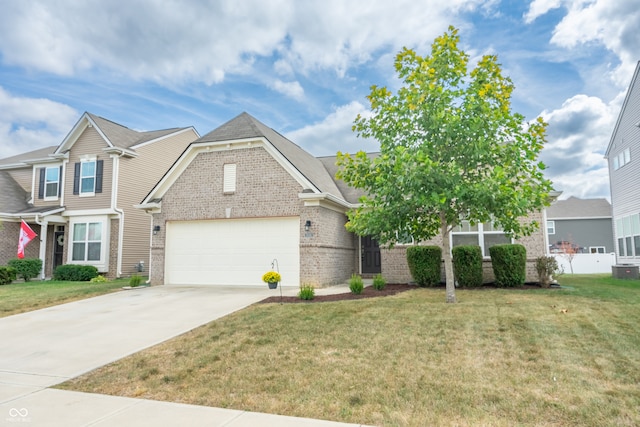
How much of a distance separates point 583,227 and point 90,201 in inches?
1430

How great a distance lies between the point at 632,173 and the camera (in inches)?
723

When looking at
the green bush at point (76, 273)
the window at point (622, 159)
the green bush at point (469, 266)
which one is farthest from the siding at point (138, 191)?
the window at point (622, 159)

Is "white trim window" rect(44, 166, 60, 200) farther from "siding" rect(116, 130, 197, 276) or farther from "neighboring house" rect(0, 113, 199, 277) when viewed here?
"siding" rect(116, 130, 197, 276)

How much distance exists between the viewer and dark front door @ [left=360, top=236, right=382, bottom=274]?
54.0ft

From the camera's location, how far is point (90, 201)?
18.8 meters

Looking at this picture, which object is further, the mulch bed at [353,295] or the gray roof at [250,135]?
the gray roof at [250,135]

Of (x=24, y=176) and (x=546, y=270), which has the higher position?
(x=24, y=176)

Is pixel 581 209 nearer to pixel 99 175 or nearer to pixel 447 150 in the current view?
pixel 447 150

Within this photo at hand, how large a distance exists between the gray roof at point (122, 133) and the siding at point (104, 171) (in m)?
0.47

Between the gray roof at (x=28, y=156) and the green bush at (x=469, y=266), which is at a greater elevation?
the gray roof at (x=28, y=156)

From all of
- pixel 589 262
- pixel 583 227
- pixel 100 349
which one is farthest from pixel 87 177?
pixel 583 227

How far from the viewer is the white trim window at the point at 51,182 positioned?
19.9 m

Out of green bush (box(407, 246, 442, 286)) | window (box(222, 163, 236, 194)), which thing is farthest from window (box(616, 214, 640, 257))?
window (box(222, 163, 236, 194))

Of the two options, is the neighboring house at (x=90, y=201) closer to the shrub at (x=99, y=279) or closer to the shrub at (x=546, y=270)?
the shrub at (x=99, y=279)
